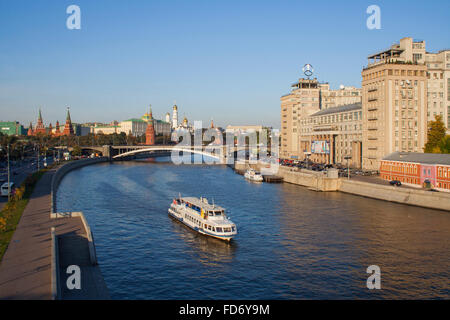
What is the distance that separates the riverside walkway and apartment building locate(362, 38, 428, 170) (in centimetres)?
4952

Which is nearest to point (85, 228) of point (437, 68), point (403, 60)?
point (403, 60)

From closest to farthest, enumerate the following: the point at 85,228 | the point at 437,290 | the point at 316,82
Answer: the point at 437,290 < the point at 85,228 < the point at 316,82

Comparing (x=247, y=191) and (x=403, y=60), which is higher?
(x=403, y=60)

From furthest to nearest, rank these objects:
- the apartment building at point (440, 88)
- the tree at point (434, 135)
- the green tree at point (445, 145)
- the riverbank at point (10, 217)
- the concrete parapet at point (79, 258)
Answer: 1. the apartment building at point (440, 88)
2. the tree at point (434, 135)
3. the green tree at point (445, 145)
4. the riverbank at point (10, 217)
5. the concrete parapet at point (79, 258)

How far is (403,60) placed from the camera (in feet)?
227

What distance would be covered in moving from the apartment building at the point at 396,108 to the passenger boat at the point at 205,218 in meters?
37.4

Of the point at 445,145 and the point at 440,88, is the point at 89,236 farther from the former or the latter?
the point at 440,88

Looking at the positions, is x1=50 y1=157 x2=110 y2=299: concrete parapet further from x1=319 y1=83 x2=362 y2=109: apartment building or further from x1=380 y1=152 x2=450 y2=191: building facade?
x1=319 y1=83 x2=362 y2=109: apartment building

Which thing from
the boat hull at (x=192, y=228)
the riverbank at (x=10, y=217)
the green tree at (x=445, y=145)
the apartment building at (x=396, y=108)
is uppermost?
the apartment building at (x=396, y=108)

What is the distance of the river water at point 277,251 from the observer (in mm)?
21375

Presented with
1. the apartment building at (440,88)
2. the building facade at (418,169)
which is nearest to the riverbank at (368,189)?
the building facade at (418,169)

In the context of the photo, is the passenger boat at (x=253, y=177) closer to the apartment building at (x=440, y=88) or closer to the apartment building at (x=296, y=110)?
the apartment building at (x=296, y=110)
